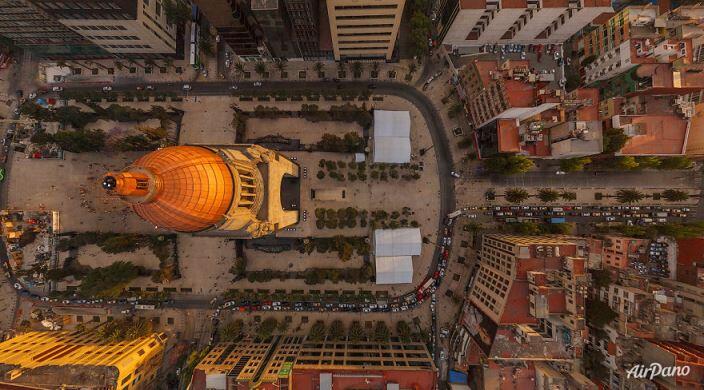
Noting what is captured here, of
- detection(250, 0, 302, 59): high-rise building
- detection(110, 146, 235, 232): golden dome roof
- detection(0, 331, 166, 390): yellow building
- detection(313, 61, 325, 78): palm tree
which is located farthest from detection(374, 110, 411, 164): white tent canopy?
detection(0, 331, 166, 390): yellow building

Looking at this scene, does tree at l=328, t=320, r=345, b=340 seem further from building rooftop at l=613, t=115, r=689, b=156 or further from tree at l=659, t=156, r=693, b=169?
tree at l=659, t=156, r=693, b=169

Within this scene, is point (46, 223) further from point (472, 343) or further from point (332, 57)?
point (472, 343)

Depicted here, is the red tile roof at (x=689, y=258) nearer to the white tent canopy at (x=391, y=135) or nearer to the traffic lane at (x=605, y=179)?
the traffic lane at (x=605, y=179)

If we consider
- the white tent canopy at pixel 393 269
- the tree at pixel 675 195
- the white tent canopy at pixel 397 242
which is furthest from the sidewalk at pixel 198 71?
the tree at pixel 675 195

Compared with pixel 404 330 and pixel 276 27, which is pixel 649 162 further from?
pixel 276 27

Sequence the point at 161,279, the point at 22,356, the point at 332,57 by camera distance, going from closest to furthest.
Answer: the point at 22,356, the point at 161,279, the point at 332,57

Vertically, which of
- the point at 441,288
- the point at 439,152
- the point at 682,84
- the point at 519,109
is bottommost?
the point at 441,288

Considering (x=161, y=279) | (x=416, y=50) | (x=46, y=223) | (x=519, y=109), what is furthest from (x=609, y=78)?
(x=46, y=223)
